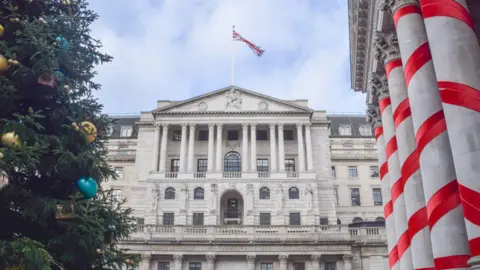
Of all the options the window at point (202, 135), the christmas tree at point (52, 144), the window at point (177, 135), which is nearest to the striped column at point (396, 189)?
the christmas tree at point (52, 144)

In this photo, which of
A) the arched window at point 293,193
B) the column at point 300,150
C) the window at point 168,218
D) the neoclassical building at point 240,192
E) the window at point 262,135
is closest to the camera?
the neoclassical building at point 240,192

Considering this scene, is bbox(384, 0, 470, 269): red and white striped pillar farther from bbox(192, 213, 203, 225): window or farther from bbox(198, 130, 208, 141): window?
bbox(198, 130, 208, 141): window

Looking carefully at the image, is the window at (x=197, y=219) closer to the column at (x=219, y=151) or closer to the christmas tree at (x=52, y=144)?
the column at (x=219, y=151)

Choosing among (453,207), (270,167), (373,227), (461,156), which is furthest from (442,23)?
(270,167)

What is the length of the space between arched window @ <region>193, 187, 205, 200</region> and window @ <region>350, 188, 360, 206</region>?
24.9 meters

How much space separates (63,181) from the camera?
12.1 m

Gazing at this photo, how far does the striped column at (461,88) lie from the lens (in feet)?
30.4

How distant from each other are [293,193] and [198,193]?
1144cm

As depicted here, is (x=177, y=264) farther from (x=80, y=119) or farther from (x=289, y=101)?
(x=80, y=119)

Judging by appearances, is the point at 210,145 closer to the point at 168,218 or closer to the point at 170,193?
the point at 170,193

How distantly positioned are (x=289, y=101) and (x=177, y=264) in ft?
84.1

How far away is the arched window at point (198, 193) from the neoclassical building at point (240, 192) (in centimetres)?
14

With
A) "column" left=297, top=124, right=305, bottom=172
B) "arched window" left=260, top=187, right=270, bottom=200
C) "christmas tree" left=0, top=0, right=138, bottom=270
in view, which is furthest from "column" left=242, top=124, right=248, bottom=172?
"christmas tree" left=0, top=0, right=138, bottom=270

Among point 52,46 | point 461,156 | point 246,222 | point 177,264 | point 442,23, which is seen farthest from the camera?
point 246,222
